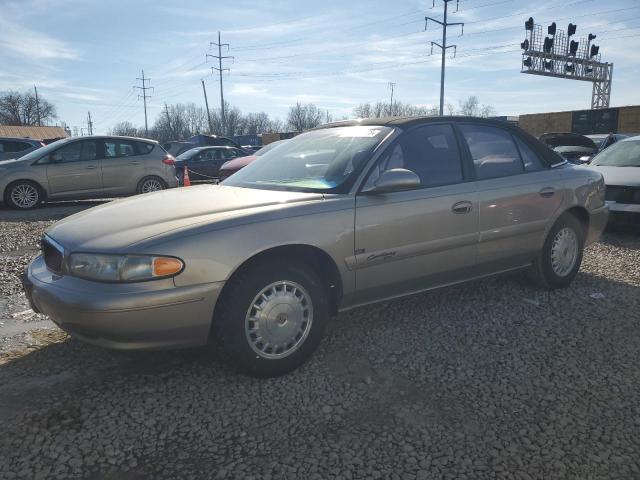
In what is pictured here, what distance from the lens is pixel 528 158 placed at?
14.0 feet

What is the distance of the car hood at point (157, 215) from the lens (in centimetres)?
265

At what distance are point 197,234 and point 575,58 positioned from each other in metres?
41.5

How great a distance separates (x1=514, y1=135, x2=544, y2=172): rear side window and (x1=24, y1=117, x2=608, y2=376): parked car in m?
0.01

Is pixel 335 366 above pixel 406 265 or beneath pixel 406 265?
beneath

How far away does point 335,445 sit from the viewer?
7.49ft

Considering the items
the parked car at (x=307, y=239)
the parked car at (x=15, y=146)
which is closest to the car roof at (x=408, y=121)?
the parked car at (x=307, y=239)

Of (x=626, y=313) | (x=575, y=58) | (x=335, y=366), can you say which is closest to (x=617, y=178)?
(x=626, y=313)

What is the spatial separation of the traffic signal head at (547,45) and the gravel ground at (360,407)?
118ft

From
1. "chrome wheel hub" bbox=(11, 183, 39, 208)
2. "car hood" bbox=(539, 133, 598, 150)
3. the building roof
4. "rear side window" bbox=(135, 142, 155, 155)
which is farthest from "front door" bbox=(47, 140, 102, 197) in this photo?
the building roof

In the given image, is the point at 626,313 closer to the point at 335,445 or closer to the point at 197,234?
the point at 335,445

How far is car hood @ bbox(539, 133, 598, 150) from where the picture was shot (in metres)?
10.3

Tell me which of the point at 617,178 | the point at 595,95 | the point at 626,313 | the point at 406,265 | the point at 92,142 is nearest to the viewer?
the point at 406,265

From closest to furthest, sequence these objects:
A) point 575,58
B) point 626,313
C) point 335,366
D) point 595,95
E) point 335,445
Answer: point 335,445, point 335,366, point 626,313, point 575,58, point 595,95

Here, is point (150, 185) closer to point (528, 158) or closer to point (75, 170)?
point (75, 170)
